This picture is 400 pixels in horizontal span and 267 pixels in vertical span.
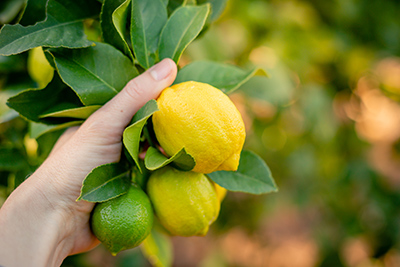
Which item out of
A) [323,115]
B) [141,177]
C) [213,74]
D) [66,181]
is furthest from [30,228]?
[323,115]

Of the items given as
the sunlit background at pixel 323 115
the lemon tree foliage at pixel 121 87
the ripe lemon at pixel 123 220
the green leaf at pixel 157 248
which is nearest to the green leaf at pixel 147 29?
the lemon tree foliage at pixel 121 87

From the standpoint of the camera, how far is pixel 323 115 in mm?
1282

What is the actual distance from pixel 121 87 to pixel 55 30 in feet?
0.46

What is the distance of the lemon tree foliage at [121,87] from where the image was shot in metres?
0.47

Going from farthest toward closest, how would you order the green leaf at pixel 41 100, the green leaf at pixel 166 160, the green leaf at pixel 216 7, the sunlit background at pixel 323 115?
the sunlit background at pixel 323 115 < the green leaf at pixel 216 7 < the green leaf at pixel 41 100 < the green leaf at pixel 166 160

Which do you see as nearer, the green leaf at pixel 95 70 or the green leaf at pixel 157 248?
the green leaf at pixel 95 70

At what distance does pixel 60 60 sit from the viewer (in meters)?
0.48

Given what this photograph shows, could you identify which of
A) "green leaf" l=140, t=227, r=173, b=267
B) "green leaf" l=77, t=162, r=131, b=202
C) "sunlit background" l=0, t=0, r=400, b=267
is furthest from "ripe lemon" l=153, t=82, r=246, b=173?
"sunlit background" l=0, t=0, r=400, b=267

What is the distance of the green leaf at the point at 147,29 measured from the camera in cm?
52

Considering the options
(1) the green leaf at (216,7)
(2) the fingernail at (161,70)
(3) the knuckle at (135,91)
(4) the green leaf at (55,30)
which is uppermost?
(4) the green leaf at (55,30)

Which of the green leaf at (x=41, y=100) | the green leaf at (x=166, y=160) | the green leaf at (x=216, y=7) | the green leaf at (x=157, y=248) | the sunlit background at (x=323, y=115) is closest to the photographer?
the green leaf at (x=166, y=160)

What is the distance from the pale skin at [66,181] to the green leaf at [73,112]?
15 millimetres

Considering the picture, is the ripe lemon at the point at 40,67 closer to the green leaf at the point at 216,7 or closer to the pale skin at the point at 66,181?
the pale skin at the point at 66,181

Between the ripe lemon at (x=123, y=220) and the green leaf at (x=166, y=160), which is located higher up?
the green leaf at (x=166, y=160)
